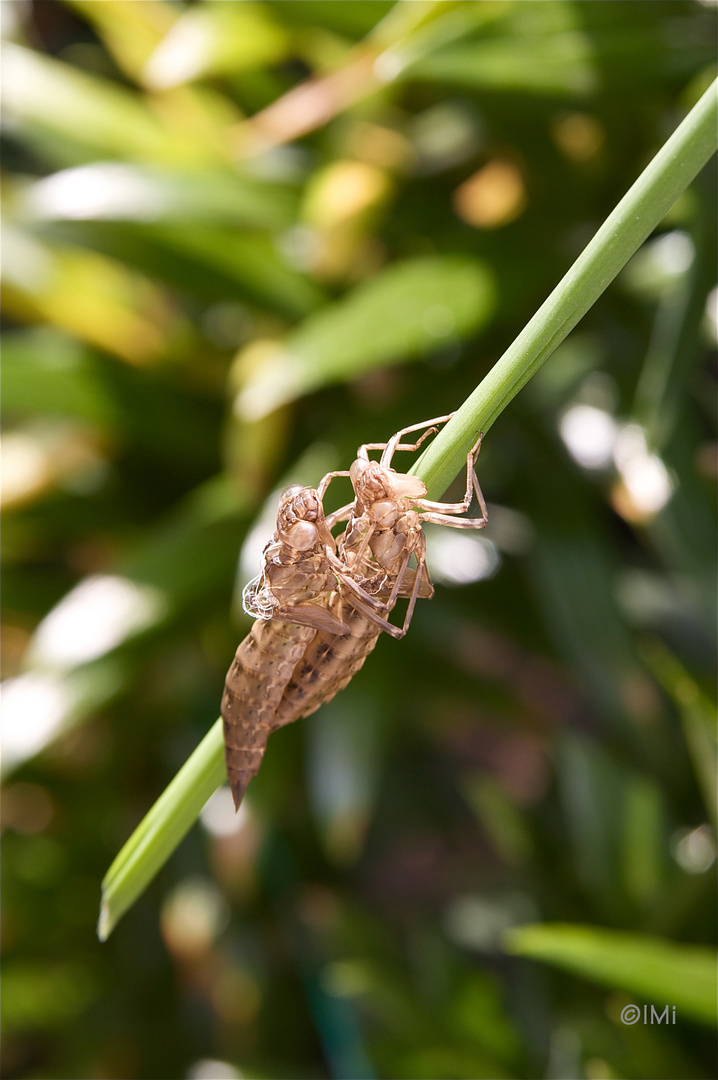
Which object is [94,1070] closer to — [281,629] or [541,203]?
[281,629]

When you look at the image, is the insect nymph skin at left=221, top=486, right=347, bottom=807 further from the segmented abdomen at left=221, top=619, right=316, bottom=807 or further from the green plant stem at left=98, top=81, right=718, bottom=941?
the green plant stem at left=98, top=81, right=718, bottom=941

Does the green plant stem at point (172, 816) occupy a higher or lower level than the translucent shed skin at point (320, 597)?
higher

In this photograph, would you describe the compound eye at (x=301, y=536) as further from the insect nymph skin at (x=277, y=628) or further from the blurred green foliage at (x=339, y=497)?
the blurred green foliage at (x=339, y=497)

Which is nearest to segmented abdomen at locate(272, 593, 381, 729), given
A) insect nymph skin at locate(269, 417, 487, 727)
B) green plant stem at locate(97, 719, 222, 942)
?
insect nymph skin at locate(269, 417, 487, 727)

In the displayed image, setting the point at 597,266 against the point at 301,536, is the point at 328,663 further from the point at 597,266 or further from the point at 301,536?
the point at 597,266

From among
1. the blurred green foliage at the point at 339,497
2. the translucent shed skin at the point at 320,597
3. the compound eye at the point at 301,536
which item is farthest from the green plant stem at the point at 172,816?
the blurred green foliage at the point at 339,497
